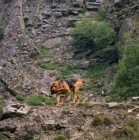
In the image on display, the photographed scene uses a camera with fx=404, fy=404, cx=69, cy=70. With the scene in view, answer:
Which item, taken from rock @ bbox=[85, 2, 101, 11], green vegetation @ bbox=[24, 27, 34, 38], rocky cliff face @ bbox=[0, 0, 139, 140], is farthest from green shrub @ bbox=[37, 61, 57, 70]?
rock @ bbox=[85, 2, 101, 11]

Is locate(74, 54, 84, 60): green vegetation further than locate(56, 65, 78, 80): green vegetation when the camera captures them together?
Yes

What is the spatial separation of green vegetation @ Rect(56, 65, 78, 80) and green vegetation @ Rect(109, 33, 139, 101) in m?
9.12

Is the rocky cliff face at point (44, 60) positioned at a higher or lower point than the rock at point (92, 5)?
lower

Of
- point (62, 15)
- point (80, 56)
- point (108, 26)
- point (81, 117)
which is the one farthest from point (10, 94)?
point (62, 15)

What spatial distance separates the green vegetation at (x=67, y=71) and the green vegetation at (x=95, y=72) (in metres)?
1.73

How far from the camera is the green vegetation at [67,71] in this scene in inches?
1637

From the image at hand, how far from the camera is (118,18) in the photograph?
46812 mm

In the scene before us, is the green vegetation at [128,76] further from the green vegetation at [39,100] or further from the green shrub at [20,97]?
the green shrub at [20,97]

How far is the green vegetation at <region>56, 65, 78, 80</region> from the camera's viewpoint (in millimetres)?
41581

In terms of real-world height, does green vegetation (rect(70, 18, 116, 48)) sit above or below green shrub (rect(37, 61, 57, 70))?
above

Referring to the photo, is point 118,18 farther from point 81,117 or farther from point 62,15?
point 81,117

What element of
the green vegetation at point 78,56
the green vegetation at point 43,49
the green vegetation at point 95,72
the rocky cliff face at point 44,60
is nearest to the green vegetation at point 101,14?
the rocky cliff face at point 44,60

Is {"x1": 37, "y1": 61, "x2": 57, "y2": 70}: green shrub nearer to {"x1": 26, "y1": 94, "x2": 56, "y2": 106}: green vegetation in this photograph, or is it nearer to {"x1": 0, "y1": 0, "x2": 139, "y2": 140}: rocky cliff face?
{"x1": 0, "y1": 0, "x2": 139, "y2": 140}: rocky cliff face

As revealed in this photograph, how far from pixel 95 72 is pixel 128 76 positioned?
38.8ft
